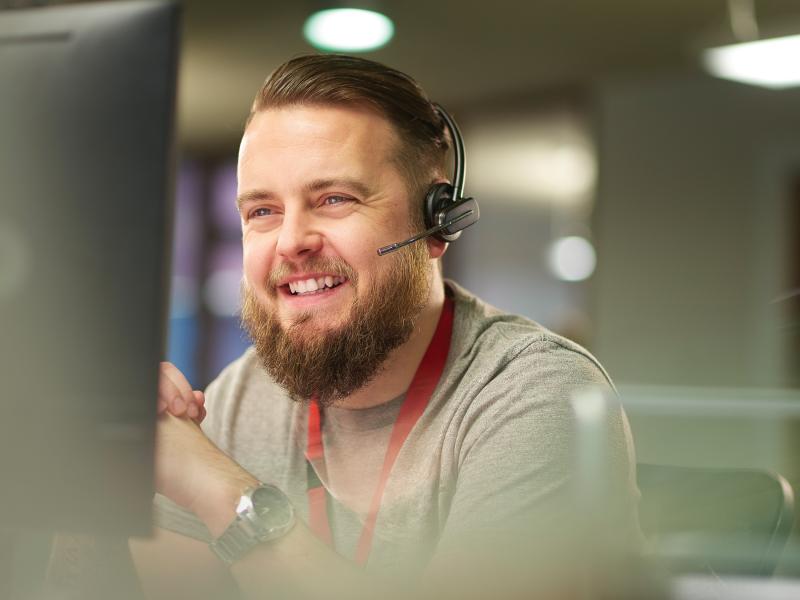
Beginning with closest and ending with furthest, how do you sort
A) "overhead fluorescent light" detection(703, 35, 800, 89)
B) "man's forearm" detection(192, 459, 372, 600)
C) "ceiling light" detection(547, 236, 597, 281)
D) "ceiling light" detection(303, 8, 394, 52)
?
"man's forearm" detection(192, 459, 372, 600) < "ceiling light" detection(303, 8, 394, 52) < "overhead fluorescent light" detection(703, 35, 800, 89) < "ceiling light" detection(547, 236, 597, 281)

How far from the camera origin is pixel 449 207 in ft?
2.75

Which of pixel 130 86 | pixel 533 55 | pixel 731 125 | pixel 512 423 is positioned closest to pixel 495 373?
pixel 512 423

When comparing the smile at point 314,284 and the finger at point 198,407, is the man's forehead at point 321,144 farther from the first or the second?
the finger at point 198,407

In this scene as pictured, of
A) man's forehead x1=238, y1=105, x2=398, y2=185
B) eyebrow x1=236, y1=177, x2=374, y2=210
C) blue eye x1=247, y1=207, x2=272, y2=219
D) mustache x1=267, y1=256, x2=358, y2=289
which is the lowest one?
mustache x1=267, y1=256, x2=358, y2=289

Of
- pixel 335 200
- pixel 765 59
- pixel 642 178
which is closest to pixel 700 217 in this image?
pixel 642 178

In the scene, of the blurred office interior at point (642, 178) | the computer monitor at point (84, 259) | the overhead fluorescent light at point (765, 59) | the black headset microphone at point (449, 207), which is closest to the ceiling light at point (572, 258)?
the blurred office interior at point (642, 178)

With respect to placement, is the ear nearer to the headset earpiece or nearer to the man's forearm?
the headset earpiece

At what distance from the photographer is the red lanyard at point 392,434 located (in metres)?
0.81

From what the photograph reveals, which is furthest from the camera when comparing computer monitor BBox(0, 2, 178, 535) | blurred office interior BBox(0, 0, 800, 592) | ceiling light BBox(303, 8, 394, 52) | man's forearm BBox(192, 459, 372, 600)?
blurred office interior BBox(0, 0, 800, 592)

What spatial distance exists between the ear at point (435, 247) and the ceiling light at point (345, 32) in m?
0.19

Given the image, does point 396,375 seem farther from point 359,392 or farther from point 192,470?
point 192,470

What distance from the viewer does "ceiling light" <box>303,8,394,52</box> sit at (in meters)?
0.91

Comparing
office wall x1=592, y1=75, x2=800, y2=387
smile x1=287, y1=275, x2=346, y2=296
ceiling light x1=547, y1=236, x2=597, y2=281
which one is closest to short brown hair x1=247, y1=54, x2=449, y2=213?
smile x1=287, y1=275, x2=346, y2=296

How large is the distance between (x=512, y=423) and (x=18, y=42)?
48cm
